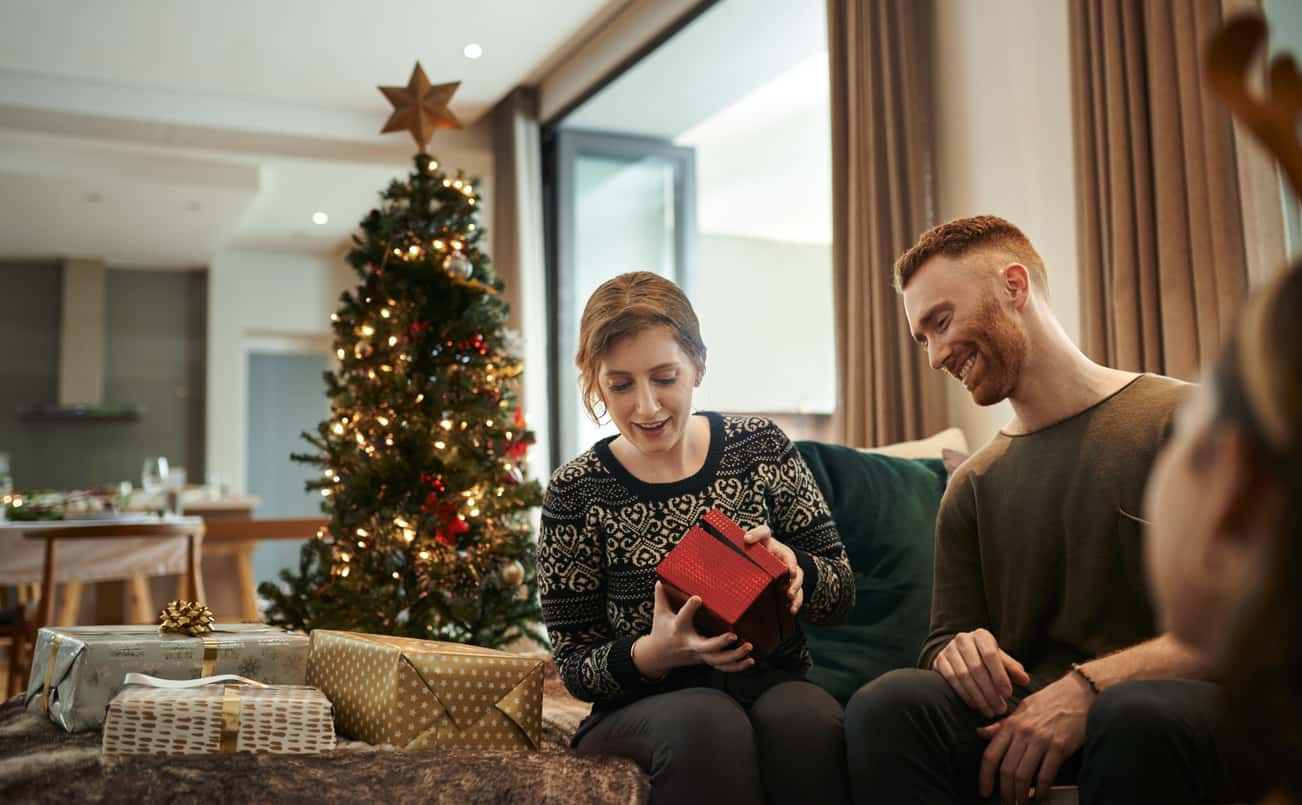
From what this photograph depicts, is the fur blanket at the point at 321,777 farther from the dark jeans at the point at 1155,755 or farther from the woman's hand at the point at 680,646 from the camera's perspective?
the dark jeans at the point at 1155,755

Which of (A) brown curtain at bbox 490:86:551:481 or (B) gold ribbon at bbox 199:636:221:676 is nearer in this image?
(B) gold ribbon at bbox 199:636:221:676

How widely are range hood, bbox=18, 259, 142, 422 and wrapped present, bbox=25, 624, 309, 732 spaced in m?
6.87

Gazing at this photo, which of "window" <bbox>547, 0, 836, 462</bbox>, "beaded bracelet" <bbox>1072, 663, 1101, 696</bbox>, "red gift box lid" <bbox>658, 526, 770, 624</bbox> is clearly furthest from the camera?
"window" <bbox>547, 0, 836, 462</bbox>

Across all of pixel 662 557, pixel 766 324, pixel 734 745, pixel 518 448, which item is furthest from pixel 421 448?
pixel 766 324

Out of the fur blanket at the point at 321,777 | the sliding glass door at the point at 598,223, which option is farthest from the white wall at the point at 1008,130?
the sliding glass door at the point at 598,223

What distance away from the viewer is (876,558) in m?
2.00

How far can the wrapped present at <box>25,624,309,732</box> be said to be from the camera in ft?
5.21

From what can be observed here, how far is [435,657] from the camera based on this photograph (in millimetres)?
1508

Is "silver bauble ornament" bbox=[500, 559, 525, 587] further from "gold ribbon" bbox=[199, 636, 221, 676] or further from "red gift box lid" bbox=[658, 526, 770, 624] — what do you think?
"red gift box lid" bbox=[658, 526, 770, 624]

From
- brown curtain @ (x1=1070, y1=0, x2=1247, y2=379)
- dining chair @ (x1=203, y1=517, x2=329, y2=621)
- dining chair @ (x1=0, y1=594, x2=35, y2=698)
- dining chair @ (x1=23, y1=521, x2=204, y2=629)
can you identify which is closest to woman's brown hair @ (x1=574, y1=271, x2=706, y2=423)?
brown curtain @ (x1=1070, y1=0, x2=1247, y2=379)

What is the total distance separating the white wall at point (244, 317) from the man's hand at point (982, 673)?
7.55 m

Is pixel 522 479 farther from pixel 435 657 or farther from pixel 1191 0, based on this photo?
pixel 1191 0

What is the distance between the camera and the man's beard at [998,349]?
147 centimetres

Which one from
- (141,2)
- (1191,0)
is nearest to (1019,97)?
(1191,0)
